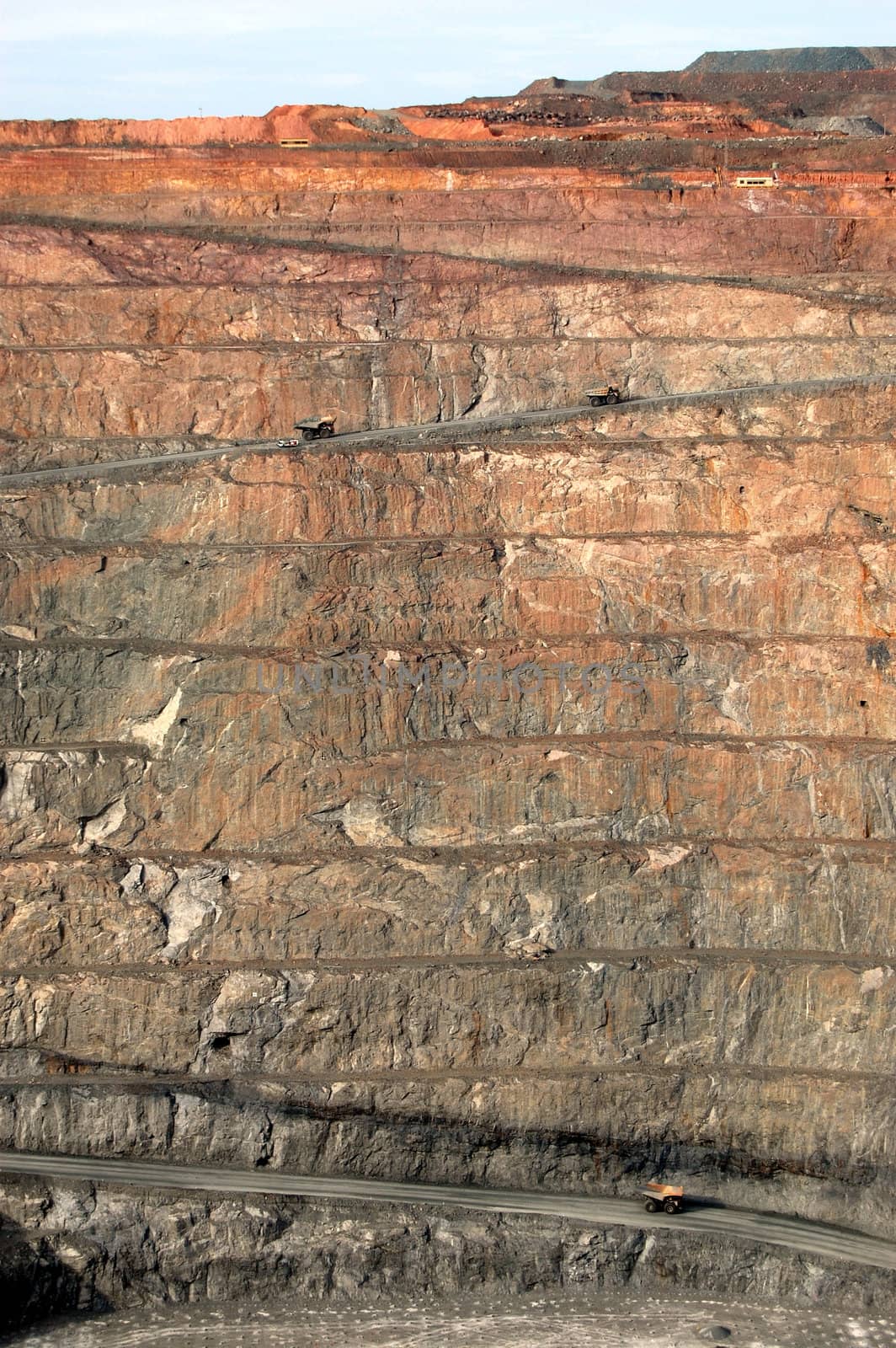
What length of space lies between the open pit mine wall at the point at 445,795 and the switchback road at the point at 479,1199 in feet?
1.86

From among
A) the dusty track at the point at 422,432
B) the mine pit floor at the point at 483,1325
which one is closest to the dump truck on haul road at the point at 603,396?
the dusty track at the point at 422,432

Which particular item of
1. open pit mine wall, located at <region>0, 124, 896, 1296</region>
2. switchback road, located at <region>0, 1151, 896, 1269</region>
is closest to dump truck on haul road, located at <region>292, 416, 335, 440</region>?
open pit mine wall, located at <region>0, 124, 896, 1296</region>

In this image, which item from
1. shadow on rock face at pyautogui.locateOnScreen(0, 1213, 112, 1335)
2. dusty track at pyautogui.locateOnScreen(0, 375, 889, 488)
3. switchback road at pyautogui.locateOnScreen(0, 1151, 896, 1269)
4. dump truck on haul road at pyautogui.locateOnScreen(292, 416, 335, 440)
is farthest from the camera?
dump truck on haul road at pyautogui.locateOnScreen(292, 416, 335, 440)

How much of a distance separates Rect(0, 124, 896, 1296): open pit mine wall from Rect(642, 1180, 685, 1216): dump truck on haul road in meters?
1.09

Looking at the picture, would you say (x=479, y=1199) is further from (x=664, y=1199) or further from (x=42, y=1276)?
(x=42, y=1276)

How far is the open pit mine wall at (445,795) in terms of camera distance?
2013 inches

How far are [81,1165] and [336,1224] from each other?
6614 millimetres

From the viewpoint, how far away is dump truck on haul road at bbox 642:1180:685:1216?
4962cm

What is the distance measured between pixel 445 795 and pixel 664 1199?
38.9 ft

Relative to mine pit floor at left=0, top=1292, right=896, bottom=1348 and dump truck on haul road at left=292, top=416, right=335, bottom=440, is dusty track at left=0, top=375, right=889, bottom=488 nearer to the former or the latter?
dump truck on haul road at left=292, top=416, right=335, bottom=440

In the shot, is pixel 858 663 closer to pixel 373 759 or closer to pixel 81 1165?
pixel 373 759

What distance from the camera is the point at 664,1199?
49625mm

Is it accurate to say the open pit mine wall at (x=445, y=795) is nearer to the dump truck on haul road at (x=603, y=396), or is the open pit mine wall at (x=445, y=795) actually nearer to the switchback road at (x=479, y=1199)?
the switchback road at (x=479, y=1199)

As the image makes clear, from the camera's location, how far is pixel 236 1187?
4931 cm
